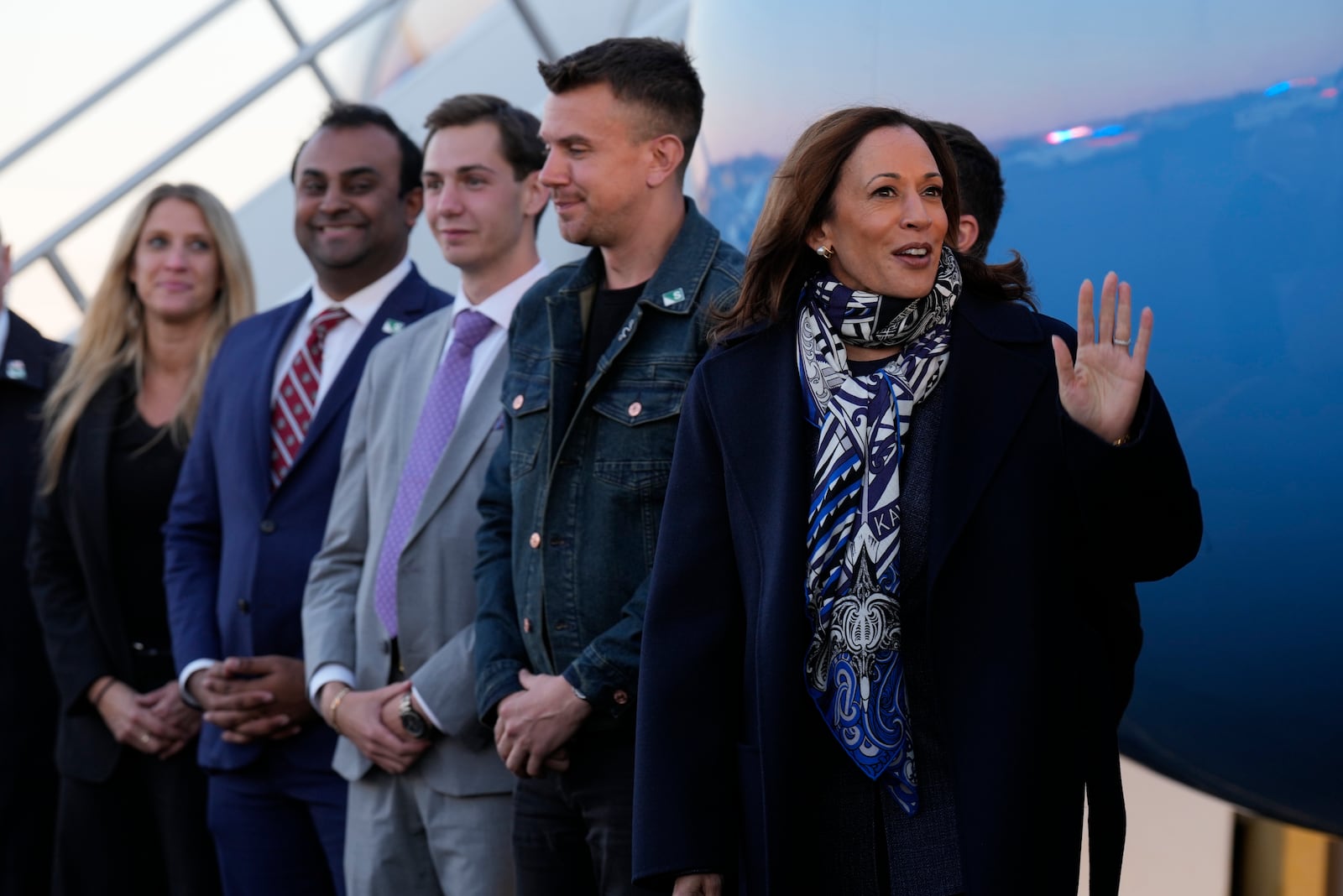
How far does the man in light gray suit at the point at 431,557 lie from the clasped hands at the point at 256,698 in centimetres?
13

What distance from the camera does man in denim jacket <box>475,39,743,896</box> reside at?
261 centimetres

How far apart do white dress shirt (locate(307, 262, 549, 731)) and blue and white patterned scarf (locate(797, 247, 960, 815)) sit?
116 centimetres

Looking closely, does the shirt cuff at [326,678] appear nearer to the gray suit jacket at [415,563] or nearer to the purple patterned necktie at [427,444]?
the gray suit jacket at [415,563]

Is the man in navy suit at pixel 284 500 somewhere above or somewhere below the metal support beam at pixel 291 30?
below

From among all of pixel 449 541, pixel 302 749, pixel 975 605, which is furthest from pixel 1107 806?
pixel 302 749

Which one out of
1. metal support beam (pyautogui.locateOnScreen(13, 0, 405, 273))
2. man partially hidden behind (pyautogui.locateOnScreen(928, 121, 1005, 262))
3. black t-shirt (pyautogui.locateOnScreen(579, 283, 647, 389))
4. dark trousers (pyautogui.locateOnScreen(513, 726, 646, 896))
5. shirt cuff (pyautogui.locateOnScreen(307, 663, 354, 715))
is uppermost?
metal support beam (pyautogui.locateOnScreen(13, 0, 405, 273))

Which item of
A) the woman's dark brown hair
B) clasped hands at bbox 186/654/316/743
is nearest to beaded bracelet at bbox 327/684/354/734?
clasped hands at bbox 186/654/316/743

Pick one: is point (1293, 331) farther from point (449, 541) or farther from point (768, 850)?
point (449, 541)

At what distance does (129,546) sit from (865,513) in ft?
8.14

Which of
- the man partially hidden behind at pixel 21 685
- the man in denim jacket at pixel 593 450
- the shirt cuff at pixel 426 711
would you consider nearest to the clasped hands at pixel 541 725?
the man in denim jacket at pixel 593 450

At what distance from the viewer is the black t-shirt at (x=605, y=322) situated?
9.18ft

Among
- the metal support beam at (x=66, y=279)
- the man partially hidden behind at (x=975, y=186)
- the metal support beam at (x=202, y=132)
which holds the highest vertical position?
the metal support beam at (x=202, y=132)

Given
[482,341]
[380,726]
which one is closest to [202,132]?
[482,341]

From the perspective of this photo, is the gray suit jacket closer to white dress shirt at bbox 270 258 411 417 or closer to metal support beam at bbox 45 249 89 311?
white dress shirt at bbox 270 258 411 417
